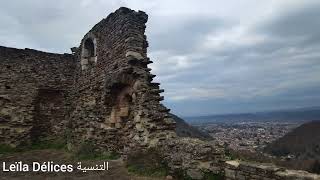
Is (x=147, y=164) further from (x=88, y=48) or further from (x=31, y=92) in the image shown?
(x=31, y=92)

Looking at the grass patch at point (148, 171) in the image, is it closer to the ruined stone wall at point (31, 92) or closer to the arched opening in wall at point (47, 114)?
the ruined stone wall at point (31, 92)

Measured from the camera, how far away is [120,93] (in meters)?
11.9

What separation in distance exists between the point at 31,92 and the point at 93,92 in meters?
3.42

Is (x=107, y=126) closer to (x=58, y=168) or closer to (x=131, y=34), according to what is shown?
(x=58, y=168)

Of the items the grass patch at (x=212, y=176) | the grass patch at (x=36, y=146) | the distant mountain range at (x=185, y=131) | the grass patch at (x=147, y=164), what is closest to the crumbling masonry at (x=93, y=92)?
the grass patch at (x=36, y=146)

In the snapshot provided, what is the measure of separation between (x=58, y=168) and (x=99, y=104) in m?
3.27

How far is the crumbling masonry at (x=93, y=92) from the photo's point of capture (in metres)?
10.4

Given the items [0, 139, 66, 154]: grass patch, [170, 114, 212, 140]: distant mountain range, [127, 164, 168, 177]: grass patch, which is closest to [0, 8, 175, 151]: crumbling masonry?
[0, 139, 66, 154]: grass patch

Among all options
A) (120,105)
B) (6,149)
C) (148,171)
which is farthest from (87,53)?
(148,171)

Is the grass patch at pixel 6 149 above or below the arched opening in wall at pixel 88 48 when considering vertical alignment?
below

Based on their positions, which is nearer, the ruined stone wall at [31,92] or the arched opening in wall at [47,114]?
the ruined stone wall at [31,92]

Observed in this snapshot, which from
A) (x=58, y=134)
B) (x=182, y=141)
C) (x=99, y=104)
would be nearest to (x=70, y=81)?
(x=58, y=134)

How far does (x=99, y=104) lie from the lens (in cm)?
1281

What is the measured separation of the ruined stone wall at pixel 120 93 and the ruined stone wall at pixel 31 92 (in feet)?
5.96
